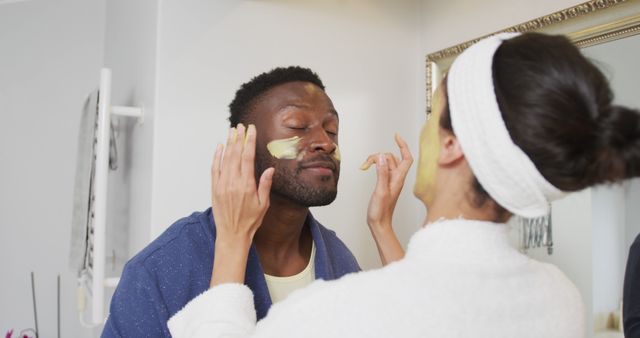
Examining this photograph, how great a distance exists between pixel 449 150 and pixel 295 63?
91 centimetres

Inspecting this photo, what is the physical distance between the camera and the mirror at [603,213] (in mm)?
1004

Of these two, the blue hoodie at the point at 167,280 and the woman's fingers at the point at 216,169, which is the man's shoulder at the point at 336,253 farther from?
the woman's fingers at the point at 216,169

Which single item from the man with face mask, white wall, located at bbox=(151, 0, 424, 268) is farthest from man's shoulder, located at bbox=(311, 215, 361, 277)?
white wall, located at bbox=(151, 0, 424, 268)

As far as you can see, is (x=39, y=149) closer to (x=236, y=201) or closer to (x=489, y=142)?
(x=236, y=201)

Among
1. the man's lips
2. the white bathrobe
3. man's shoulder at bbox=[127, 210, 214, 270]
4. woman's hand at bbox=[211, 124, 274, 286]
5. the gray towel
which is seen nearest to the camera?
the white bathrobe

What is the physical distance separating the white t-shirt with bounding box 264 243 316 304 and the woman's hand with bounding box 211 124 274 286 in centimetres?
22

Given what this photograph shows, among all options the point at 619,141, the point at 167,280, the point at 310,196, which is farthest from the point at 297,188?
the point at 619,141

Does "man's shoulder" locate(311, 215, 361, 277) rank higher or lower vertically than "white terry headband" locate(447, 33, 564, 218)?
lower

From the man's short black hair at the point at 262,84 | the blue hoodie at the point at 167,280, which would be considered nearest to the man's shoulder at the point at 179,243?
the blue hoodie at the point at 167,280

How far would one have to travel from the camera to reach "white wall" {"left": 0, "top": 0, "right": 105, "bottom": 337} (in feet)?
6.68

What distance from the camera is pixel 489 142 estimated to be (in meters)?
0.53

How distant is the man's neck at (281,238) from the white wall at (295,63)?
0.38 meters

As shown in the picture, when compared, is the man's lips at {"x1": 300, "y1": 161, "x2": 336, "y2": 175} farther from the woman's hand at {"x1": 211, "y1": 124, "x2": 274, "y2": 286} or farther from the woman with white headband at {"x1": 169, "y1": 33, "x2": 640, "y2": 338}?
the woman with white headband at {"x1": 169, "y1": 33, "x2": 640, "y2": 338}

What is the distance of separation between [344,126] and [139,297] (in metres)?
0.85
